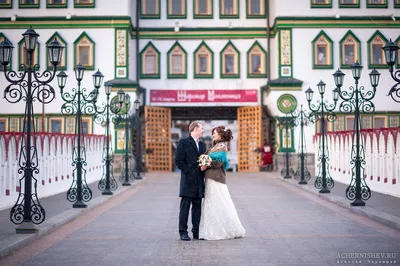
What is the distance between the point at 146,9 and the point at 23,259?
30220 mm

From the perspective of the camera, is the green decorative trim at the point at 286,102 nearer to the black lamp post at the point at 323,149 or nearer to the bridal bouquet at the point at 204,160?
the black lamp post at the point at 323,149

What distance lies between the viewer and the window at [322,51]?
1420 inches

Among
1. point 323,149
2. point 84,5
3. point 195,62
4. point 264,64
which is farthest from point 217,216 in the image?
point 264,64

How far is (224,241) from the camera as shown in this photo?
1050 centimetres

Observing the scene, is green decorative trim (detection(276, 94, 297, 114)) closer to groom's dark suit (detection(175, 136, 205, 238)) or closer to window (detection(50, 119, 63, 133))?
window (detection(50, 119, 63, 133))

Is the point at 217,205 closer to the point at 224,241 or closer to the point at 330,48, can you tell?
the point at 224,241

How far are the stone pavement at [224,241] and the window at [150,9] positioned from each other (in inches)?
890

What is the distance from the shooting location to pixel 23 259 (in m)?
8.96

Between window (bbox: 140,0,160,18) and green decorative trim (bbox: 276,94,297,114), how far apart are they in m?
8.92

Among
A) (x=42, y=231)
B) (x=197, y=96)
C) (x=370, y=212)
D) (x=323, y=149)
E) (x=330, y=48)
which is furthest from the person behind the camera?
(x=197, y=96)

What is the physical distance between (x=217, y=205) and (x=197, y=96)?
1045 inches

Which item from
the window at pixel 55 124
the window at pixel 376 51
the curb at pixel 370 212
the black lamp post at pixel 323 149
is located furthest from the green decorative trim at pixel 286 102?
the curb at pixel 370 212

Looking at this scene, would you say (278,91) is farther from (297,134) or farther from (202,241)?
(202,241)

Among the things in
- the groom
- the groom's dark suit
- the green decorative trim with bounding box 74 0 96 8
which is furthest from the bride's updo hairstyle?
the green decorative trim with bounding box 74 0 96 8
